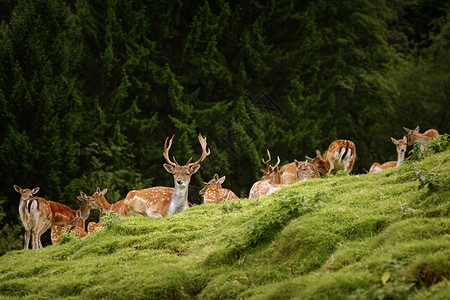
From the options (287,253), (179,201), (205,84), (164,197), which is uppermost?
(205,84)

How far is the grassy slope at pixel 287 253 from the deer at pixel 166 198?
198 cm

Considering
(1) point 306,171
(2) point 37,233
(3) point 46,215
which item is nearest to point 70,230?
(3) point 46,215

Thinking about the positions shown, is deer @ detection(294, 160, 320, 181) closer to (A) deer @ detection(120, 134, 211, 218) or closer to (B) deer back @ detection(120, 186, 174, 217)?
(A) deer @ detection(120, 134, 211, 218)

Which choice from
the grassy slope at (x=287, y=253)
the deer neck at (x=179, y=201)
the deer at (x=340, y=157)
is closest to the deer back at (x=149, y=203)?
the deer neck at (x=179, y=201)

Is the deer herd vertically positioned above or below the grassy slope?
above

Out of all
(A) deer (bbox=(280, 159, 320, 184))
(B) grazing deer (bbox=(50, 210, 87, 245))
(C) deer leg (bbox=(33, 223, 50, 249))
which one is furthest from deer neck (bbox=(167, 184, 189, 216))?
(C) deer leg (bbox=(33, 223, 50, 249))

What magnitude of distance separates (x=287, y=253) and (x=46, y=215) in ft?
28.9

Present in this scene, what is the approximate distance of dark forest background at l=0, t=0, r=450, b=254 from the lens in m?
18.1

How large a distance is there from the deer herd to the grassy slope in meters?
2.16

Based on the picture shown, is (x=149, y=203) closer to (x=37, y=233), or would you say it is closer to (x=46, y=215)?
(x=46, y=215)

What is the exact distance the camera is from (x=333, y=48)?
2625cm

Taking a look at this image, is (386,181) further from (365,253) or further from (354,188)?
(365,253)

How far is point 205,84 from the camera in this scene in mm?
23703

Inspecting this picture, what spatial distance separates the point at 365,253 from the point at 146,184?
15.9 m
